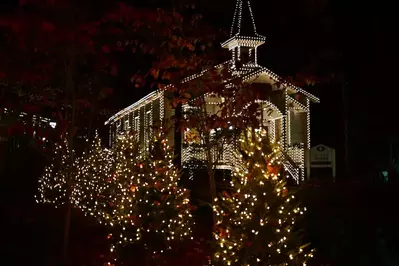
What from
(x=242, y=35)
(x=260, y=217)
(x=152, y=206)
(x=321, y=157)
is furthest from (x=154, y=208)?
(x=321, y=157)

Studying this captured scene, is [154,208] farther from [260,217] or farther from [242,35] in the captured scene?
[242,35]

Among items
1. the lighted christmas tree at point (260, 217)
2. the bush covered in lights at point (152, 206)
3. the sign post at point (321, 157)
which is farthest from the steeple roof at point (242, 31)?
the lighted christmas tree at point (260, 217)

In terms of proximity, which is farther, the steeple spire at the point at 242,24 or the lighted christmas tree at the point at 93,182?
the steeple spire at the point at 242,24

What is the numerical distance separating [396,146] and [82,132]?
22.0m

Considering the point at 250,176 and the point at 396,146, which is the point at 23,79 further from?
the point at 396,146

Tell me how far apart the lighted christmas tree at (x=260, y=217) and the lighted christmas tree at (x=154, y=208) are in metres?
2.54

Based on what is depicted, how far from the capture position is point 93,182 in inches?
585

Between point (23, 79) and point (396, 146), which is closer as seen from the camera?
point (23, 79)

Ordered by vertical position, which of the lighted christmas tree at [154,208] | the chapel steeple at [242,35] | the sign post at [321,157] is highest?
the chapel steeple at [242,35]

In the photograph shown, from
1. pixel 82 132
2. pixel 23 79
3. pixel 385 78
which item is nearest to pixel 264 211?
pixel 23 79

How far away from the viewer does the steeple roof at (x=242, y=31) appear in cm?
2270

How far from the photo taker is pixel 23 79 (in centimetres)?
953

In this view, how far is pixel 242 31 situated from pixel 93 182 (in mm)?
11313

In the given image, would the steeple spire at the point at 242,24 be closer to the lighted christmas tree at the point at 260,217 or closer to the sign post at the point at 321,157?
the sign post at the point at 321,157
